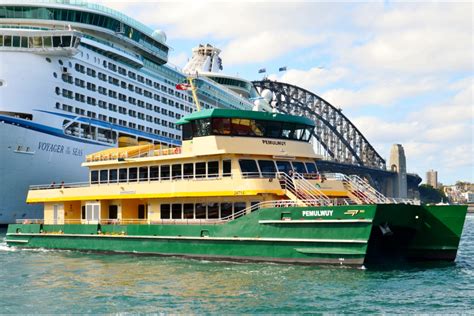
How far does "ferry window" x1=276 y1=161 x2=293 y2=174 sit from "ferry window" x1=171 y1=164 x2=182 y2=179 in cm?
362

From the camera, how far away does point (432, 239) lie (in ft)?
60.5

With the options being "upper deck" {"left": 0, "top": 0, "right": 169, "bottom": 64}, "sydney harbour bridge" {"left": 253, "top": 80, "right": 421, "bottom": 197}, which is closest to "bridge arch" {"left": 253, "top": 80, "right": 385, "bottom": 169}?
"sydney harbour bridge" {"left": 253, "top": 80, "right": 421, "bottom": 197}

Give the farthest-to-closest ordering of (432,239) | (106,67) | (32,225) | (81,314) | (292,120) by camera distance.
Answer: (106,67)
(32,225)
(292,120)
(432,239)
(81,314)

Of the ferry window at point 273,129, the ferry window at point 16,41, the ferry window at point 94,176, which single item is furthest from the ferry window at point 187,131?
the ferry window at point 16,41

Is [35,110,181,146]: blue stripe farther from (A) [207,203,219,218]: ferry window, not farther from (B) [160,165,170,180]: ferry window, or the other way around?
(A) [207,203,219,218]: ferry window

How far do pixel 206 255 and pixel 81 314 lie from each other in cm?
753

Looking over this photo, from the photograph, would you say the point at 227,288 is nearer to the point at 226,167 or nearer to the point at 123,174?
the point at 226,167

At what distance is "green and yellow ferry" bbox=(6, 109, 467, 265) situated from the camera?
17.2 m

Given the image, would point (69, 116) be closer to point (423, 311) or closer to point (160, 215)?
point (160, 215)

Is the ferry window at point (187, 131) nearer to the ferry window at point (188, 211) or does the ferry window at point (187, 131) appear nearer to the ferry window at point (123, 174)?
the ferry window at point (188, 211)

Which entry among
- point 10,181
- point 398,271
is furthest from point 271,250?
Result: point 10,181

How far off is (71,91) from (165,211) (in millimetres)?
18547

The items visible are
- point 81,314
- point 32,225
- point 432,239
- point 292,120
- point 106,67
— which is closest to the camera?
point 81,314

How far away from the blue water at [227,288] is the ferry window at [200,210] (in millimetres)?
1976
